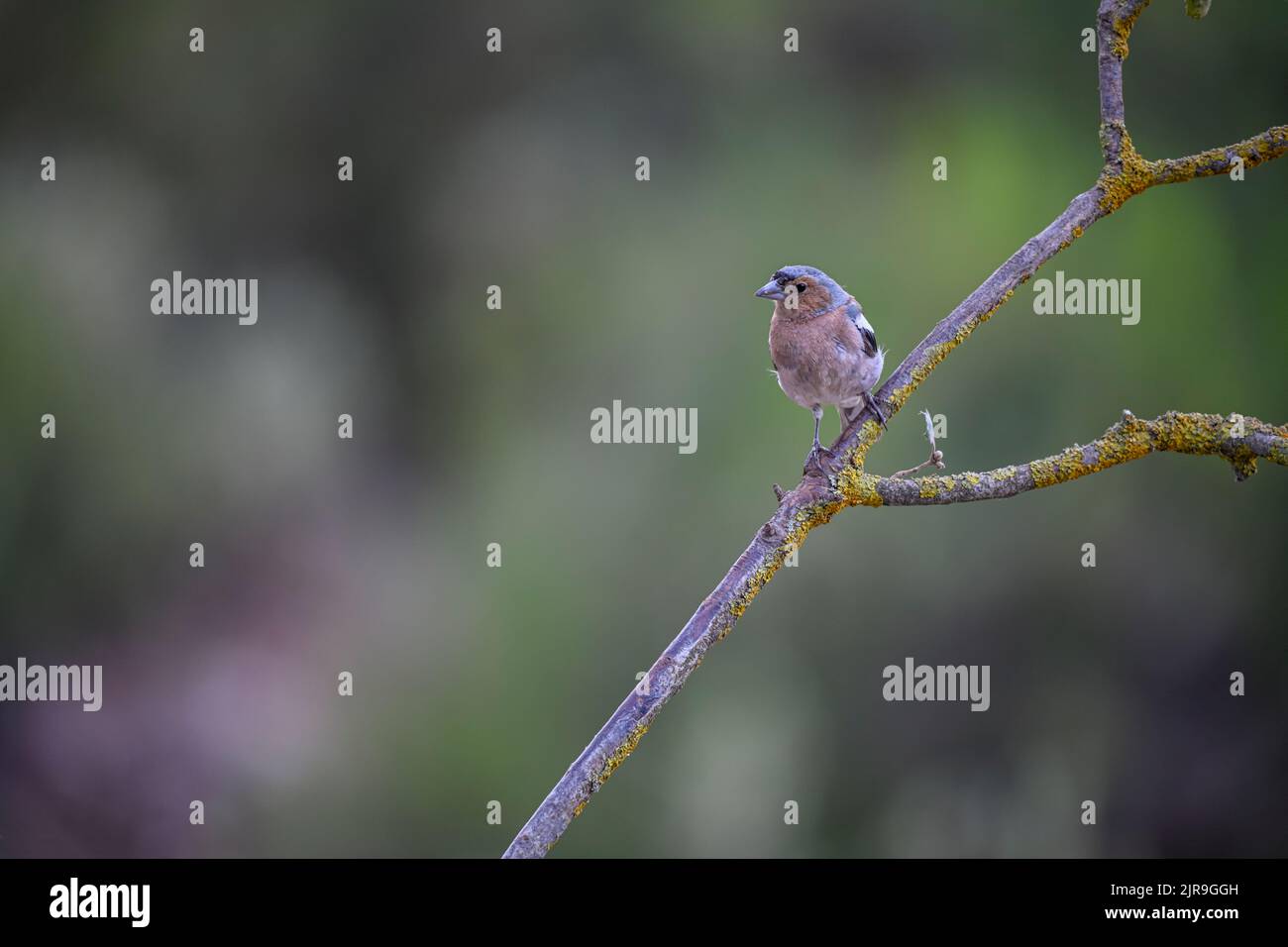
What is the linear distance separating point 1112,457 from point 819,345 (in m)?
1.20

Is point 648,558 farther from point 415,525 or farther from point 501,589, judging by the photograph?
point 415,525

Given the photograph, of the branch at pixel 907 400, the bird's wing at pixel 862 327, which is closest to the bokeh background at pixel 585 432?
the bird's wing at pixel 862 327

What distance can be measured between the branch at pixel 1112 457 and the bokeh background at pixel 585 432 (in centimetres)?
527

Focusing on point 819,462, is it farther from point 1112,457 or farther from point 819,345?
point 819,345

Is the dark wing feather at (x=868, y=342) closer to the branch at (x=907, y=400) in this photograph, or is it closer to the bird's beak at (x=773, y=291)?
the bird's beak at (x=773, y=291)

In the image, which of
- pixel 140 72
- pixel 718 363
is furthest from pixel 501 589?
pixel 140 72

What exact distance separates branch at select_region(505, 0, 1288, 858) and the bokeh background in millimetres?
5256

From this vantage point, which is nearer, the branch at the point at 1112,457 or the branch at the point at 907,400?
the branch at the point at 907,400

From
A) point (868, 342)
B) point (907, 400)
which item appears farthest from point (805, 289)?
point (907, 400)

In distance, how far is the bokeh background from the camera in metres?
8.53

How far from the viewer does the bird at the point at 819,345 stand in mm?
3779

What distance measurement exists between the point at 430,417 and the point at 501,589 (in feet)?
4.87

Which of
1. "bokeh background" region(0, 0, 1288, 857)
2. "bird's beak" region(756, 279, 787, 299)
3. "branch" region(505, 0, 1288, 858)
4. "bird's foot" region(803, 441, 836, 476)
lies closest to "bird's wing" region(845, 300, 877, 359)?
"bird's beak" region(756, 279, 787, 299)

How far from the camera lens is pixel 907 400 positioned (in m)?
2.69
